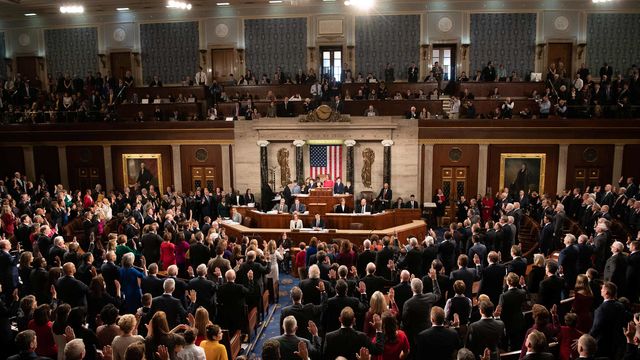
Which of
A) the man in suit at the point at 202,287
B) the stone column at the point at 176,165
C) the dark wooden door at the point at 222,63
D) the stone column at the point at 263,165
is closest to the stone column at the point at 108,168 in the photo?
the stone column at the point at 176,165

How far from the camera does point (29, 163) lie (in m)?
Answer: 20.9

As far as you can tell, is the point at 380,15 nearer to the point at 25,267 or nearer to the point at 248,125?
the point at 248,125

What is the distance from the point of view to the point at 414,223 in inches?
626

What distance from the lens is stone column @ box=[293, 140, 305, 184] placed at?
1848 centimetres

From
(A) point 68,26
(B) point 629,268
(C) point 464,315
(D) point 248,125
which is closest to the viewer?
(C) point 464,315

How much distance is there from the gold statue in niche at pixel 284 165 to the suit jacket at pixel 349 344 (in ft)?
45.3

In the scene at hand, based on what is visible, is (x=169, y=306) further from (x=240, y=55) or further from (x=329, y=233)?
(x=240, y=55)

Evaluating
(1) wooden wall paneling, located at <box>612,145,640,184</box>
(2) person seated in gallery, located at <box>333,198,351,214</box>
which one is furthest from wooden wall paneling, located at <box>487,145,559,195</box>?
(2) person seated in gallery, located at <box>333,198,351,214</box>

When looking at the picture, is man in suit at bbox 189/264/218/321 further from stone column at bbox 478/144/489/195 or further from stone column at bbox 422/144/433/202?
stone column at bbox 478/144/489/195

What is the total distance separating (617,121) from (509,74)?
5707mm

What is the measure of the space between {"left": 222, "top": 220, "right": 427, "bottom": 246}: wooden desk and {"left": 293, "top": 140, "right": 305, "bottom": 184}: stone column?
402 cm

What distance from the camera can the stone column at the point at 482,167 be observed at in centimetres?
1859

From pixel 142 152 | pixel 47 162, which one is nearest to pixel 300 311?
pixel 142 152

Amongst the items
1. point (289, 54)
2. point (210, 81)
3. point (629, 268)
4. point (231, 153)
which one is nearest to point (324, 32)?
point (289, 54)
